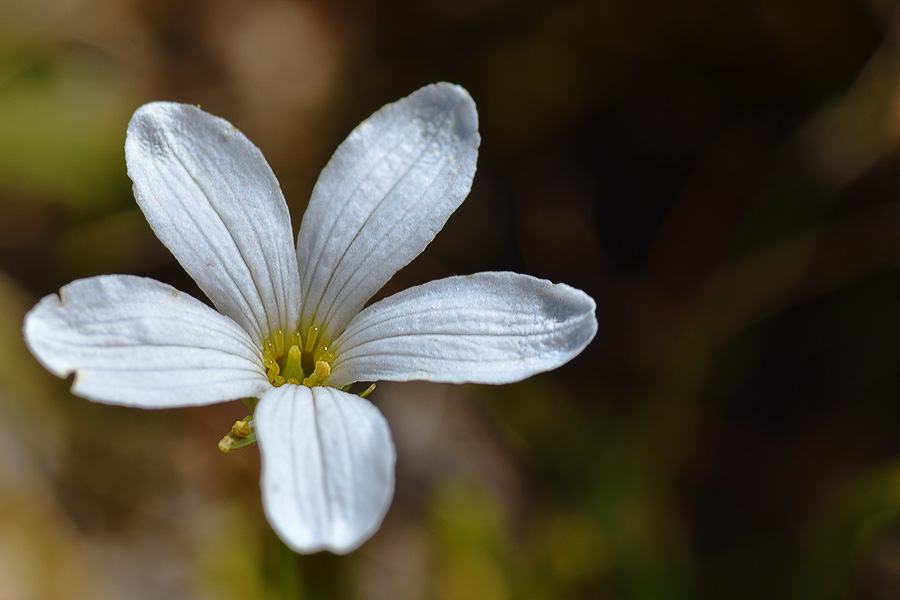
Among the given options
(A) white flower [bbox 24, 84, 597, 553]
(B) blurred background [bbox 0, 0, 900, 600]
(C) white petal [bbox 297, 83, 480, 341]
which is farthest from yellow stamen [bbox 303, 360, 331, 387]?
(B) blurred background [bbox 0, 0, 900, 600]

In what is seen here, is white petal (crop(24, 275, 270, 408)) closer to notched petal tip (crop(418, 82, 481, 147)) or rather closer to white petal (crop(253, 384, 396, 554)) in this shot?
white petal (crop(253, 384, 396, 554))

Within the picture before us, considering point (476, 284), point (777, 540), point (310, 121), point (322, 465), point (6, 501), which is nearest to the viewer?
point (322, 465)

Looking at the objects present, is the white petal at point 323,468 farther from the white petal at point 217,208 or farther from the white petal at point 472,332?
the white petal at point 217,208

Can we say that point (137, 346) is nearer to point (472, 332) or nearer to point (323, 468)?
point (323, 468)

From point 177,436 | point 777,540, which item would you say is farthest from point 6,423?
point 777,540

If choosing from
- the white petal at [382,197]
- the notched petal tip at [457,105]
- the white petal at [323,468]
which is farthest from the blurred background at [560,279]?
the notched petal tip at [457,105]

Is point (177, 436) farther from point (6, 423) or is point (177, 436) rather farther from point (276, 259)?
point (276, 259)

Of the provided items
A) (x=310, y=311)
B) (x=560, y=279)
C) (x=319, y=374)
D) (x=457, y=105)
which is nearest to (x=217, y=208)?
(x=310, y=311)

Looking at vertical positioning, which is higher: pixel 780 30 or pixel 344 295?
pixel 780 30
